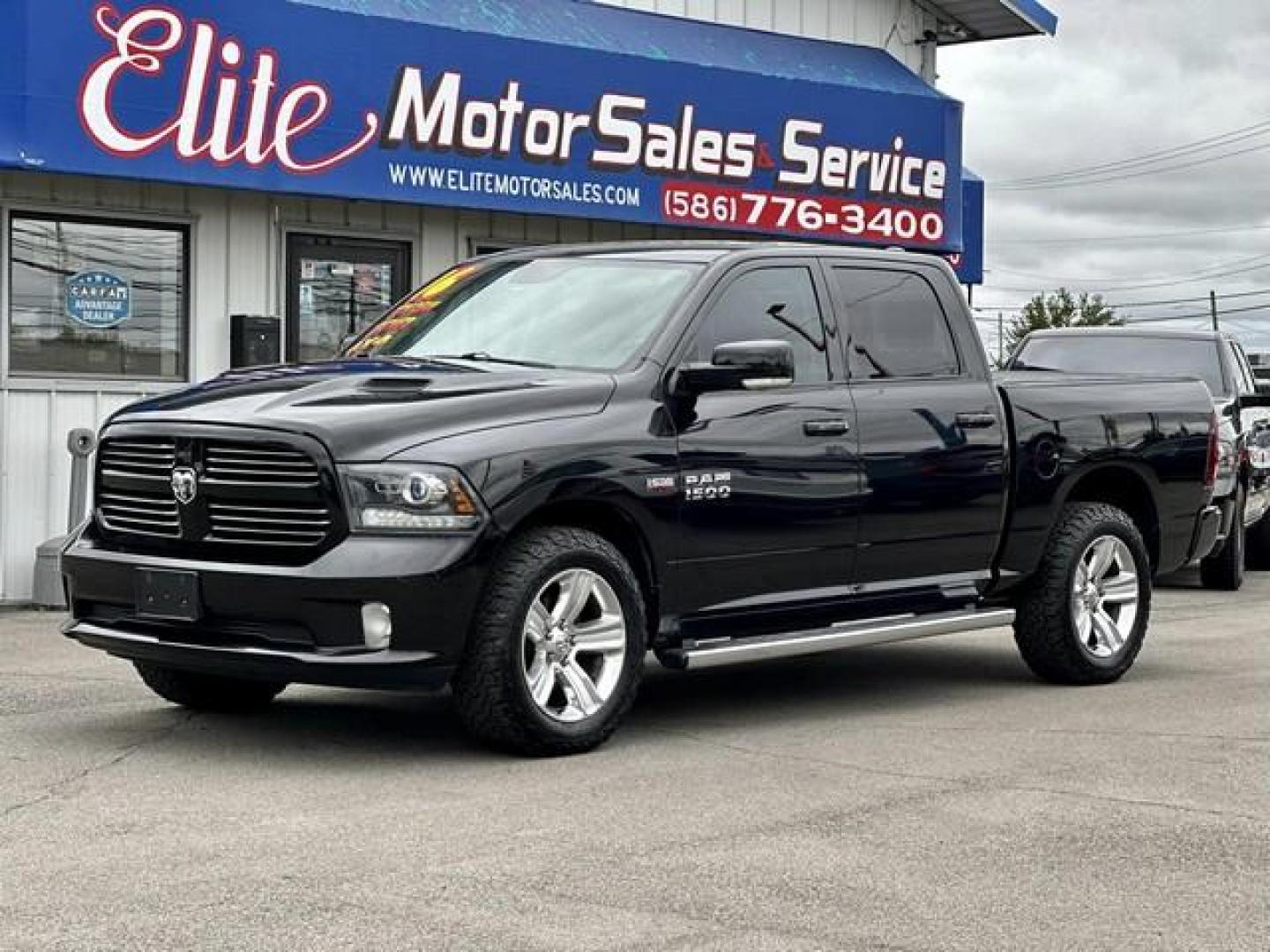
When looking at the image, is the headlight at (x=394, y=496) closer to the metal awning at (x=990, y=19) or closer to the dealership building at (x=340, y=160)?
the dealership building at (x=340, y=160)

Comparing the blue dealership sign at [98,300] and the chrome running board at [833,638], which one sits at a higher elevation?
the blue dealership sign at [98,300]

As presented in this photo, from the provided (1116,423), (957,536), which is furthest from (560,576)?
(1116,423)

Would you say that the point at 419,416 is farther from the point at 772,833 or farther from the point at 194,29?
the point at 194,29

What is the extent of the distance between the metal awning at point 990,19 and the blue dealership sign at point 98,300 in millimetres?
8880

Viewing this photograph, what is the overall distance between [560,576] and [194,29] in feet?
24.4

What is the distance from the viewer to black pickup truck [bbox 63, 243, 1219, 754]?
7.07 m

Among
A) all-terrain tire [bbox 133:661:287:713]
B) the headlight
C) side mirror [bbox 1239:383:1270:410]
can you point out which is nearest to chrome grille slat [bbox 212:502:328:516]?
the headlight

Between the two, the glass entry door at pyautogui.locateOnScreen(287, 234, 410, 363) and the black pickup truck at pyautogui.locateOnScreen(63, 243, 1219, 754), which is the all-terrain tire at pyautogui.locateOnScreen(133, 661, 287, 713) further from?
the glass entry door at pyautogui.locateOnScreen(287, 234, 410, 363)

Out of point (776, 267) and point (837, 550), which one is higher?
point (776, 267)

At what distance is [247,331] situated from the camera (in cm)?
1454

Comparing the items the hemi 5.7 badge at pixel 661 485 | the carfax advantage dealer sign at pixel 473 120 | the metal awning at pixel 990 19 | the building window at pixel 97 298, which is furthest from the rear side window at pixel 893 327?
the metal awning at pixel 990 19

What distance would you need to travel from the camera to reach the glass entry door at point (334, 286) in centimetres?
1521

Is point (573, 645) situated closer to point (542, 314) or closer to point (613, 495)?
point (613, 495)

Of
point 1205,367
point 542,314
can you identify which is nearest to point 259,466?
point 542,314
